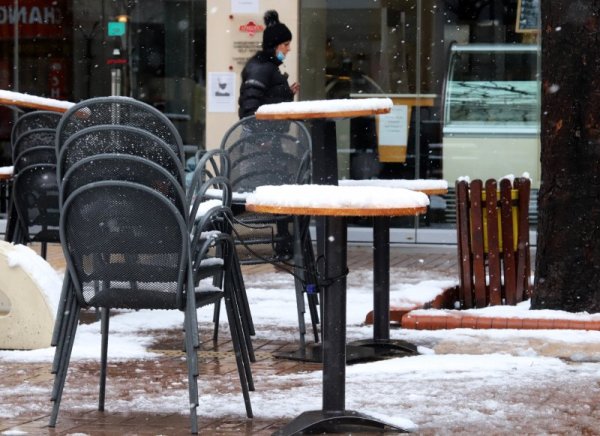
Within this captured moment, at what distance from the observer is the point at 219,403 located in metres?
5.54

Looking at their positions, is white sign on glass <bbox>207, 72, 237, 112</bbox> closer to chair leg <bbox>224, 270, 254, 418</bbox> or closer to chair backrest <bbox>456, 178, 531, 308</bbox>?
chair backrest <bbox>456, 178, 531, 308</bbox>

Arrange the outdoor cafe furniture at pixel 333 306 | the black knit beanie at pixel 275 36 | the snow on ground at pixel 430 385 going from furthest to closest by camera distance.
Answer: the black knit beanie at pixel 275 36
the snow on ground at pixel 430 385
the outdoor cafe furniture at pixel 333 306

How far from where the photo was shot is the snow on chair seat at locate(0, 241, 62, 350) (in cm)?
679

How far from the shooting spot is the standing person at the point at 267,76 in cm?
1072

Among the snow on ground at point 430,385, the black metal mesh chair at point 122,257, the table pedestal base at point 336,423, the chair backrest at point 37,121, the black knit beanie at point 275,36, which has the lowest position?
the snow on ground at point 430,385

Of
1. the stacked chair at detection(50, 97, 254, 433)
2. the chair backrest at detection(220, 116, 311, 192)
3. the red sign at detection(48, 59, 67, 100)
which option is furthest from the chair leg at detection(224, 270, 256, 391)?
the red sign at detection(48, 59, 67, 100)

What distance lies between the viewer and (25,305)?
268 inches

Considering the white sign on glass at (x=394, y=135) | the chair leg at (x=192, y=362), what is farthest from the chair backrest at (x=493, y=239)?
the white sign on glass at (x=394, y=135)

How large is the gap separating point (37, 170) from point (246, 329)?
7.65 feet

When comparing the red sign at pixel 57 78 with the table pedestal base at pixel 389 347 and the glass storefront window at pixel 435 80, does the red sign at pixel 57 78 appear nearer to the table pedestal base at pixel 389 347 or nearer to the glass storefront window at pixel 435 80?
the glass storefront window at pixel 435 80

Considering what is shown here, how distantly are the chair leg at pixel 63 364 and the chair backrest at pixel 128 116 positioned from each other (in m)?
0.67

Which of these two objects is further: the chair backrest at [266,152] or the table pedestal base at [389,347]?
the chair backrest at [266,152]

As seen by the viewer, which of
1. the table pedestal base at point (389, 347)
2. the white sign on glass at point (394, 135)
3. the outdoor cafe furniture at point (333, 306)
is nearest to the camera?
the outdoor cafe furniture at point (333, 306)

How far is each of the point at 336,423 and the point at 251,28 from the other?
356 inches
